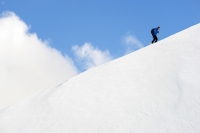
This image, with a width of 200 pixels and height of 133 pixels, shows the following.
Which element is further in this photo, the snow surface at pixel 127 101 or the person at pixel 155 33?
the person at pixel 155 33

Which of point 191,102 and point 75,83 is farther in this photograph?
point 75,83

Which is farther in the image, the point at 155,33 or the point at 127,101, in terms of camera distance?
the point at 155,33

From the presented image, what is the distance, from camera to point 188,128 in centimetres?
424

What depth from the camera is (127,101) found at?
568 cm

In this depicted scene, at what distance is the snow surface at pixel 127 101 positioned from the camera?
15.5 ft

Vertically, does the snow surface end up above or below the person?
below

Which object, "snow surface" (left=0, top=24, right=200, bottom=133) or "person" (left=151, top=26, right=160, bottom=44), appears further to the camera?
"person" (left=151, top=26, right=160, bottom=44)

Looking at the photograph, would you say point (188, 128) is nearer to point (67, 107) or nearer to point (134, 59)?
point (67, 107)

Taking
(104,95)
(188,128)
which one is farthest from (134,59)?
(188,128)

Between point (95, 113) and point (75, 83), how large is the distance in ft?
8.46

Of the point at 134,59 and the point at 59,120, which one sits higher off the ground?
the point at 134,59

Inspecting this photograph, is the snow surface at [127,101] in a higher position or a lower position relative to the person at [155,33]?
lower

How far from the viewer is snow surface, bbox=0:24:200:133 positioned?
15.5 ft

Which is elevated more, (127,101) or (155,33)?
(155,33)
